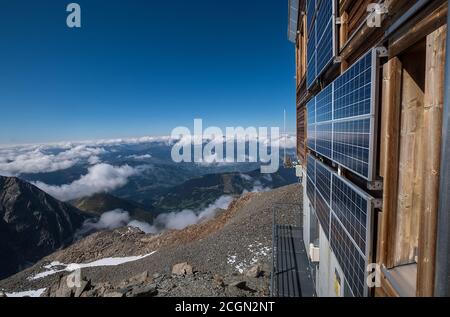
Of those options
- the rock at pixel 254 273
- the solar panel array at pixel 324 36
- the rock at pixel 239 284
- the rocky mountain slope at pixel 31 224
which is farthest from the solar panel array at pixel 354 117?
the rocky mountain slope at pixel 31 224

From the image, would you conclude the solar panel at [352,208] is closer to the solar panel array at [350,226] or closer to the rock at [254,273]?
the solar panel array at [350,226]

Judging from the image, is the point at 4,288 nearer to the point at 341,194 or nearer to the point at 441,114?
the point at 341,194

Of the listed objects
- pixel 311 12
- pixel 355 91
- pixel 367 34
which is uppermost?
pixel 311 12

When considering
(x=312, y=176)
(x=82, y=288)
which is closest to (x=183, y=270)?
(x=82, y=288)

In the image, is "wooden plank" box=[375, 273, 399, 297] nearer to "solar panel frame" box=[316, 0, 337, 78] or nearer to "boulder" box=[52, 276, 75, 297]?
"solar panel frame" box=[316, 0, 337, 78]

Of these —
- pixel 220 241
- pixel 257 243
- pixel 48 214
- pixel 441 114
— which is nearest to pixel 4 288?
pixel 220 241

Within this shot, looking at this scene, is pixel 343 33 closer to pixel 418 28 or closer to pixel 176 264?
pixel 418 28

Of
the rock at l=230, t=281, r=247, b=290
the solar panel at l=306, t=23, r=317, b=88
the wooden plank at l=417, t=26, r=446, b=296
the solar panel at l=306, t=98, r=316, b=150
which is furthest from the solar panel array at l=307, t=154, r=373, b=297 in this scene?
the rock at l=230, t=281, r=247, b=290
